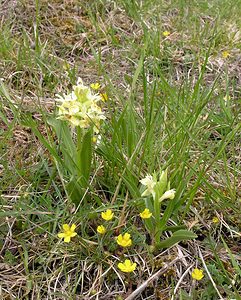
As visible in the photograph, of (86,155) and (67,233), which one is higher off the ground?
(86,155)

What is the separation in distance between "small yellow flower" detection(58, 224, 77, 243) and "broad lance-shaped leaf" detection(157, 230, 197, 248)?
0.79ft


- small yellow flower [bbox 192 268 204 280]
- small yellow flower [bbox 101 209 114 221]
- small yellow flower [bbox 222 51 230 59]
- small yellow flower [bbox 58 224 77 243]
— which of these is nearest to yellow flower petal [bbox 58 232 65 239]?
small yellow flower [bbox 58 224 77 243]

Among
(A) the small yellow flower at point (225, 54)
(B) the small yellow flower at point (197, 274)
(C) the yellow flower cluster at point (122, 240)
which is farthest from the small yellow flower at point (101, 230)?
(A) the small yellow flower at point (225, 54)

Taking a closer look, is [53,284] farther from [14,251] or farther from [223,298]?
[223,298]

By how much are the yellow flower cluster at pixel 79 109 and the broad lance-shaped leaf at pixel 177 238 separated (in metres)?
0.37

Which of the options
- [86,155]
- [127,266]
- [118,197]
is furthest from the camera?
[118,197]

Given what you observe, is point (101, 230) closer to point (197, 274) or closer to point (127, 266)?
point (127, 266)

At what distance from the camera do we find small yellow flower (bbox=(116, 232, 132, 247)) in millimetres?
1224

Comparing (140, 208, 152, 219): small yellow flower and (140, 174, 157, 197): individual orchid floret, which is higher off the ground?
(140, 174, 157, 197): individual orchid floret

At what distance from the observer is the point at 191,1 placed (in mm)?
2762

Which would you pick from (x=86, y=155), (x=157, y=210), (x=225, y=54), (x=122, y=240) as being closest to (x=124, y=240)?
(x=122, y=240)

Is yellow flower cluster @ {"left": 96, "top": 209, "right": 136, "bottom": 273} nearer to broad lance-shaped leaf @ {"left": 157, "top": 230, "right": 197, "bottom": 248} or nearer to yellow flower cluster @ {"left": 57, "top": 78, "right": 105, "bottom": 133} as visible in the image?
broad lance-shaped leaf @ {"left": 157, "top": 230, "right": 197, "bottom": 248}

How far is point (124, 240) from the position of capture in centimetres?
124

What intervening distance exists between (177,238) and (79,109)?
440mm
